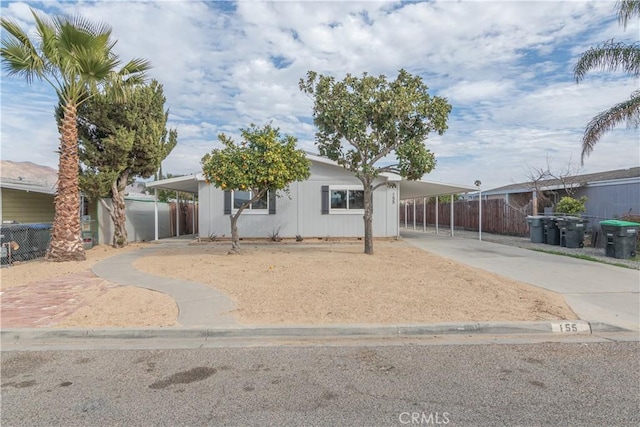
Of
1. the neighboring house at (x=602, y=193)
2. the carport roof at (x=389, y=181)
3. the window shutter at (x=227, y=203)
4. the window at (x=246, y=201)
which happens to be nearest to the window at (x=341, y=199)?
the carport roof at (x=389, y=181)

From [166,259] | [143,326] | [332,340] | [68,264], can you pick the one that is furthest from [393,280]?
[68,264]

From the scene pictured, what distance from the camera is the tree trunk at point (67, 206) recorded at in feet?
38.0

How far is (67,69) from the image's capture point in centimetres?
1141

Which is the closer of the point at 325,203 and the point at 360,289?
the point at 360,289

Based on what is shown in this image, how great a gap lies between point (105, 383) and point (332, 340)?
8.86 feet

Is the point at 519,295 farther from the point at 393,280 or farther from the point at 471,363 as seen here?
the point at 471,363

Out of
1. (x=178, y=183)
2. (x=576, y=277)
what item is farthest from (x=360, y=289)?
(x=178, y=183)

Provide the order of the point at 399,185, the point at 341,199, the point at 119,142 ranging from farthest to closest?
the point at 399,185 < the point at 341,199 < the point at 119,142

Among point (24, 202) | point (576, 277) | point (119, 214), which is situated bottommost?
point (576, 277)

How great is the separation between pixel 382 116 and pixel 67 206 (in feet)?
30.8

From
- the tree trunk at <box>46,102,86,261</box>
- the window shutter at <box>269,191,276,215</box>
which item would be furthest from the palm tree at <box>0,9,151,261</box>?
the window shutter at <box>269,191,276,215</box>

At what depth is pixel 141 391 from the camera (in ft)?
12.9

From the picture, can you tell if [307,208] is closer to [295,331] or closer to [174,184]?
[174,184]

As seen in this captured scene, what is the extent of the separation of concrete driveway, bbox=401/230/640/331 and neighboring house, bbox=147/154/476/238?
4109 millimetres
